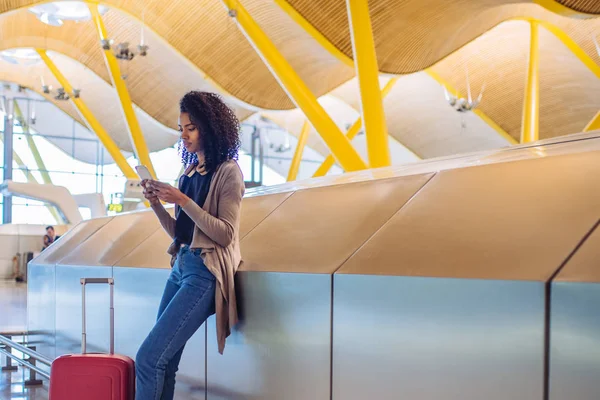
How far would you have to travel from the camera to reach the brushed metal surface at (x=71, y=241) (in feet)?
27.9

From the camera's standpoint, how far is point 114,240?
7.20m

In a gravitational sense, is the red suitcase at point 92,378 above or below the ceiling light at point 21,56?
below

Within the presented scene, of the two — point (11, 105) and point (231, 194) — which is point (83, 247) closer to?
point (231, 194)

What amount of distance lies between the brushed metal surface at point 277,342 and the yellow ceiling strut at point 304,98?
1364cm

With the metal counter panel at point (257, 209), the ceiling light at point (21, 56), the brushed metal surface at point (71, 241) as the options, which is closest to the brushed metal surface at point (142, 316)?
the metal counter panel at point (257, 209)

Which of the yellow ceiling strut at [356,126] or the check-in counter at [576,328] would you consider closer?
the check-in counter at [576,328]

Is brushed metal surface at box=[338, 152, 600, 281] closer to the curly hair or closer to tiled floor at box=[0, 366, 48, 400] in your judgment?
the curly hair

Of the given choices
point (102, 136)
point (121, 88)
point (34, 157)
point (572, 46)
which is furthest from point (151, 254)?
point (34, 157)

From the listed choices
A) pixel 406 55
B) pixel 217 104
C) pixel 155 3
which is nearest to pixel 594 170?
pixel 217 104

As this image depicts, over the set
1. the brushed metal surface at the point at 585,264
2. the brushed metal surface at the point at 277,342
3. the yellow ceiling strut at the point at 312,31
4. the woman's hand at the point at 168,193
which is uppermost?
the yellow ceiling strut at the point at 312,31

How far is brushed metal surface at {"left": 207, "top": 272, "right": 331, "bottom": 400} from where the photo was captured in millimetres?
3406

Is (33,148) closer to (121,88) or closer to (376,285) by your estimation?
(121,88)

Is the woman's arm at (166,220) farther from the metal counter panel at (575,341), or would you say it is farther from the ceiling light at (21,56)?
the ceiling light at (21,56)

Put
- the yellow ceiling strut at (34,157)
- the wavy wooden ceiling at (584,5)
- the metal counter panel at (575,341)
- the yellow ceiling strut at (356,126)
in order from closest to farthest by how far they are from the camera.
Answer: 1. the metal counter panel at (575,341)
2. the wavy wooden ceiling at (584,5)
3. the yellow ceiling strut at (356,126)
4. the yellow ceiling strut at (34,157)
